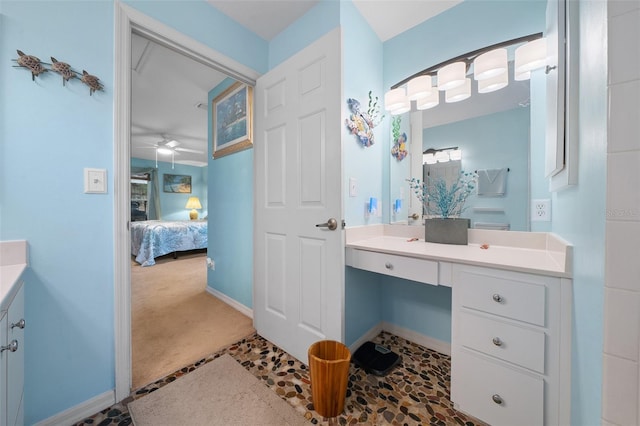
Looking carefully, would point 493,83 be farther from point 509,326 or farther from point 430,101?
point 509,326

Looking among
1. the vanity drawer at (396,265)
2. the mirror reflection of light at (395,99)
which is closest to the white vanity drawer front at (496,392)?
the vanity drawer at (396,265)

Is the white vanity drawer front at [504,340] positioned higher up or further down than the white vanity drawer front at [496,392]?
higher up

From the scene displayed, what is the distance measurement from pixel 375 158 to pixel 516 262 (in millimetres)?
1109

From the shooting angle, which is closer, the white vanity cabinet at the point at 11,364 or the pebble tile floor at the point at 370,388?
the white vanity cabinet at the point at 11,364

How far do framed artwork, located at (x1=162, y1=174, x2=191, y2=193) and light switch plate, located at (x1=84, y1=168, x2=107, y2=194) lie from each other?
6.68 meters

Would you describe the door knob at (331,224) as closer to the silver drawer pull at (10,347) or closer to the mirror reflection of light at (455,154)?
the mirror reflection of light at (455,154)

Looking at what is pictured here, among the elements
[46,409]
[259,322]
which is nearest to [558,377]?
[259,322]

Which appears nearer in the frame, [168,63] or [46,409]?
[46,409]

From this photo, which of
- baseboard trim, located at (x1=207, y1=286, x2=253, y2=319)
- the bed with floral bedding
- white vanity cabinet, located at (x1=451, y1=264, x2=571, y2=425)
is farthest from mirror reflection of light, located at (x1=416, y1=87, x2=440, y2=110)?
the bed with floral bedding

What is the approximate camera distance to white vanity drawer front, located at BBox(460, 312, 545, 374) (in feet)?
3.00

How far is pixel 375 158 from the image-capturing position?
181 cm

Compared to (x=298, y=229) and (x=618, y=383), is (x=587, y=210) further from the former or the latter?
(x=298, y=229)

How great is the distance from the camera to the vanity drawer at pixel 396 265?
1.19 metres

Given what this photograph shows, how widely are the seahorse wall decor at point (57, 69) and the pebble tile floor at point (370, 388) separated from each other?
64.7 inches
